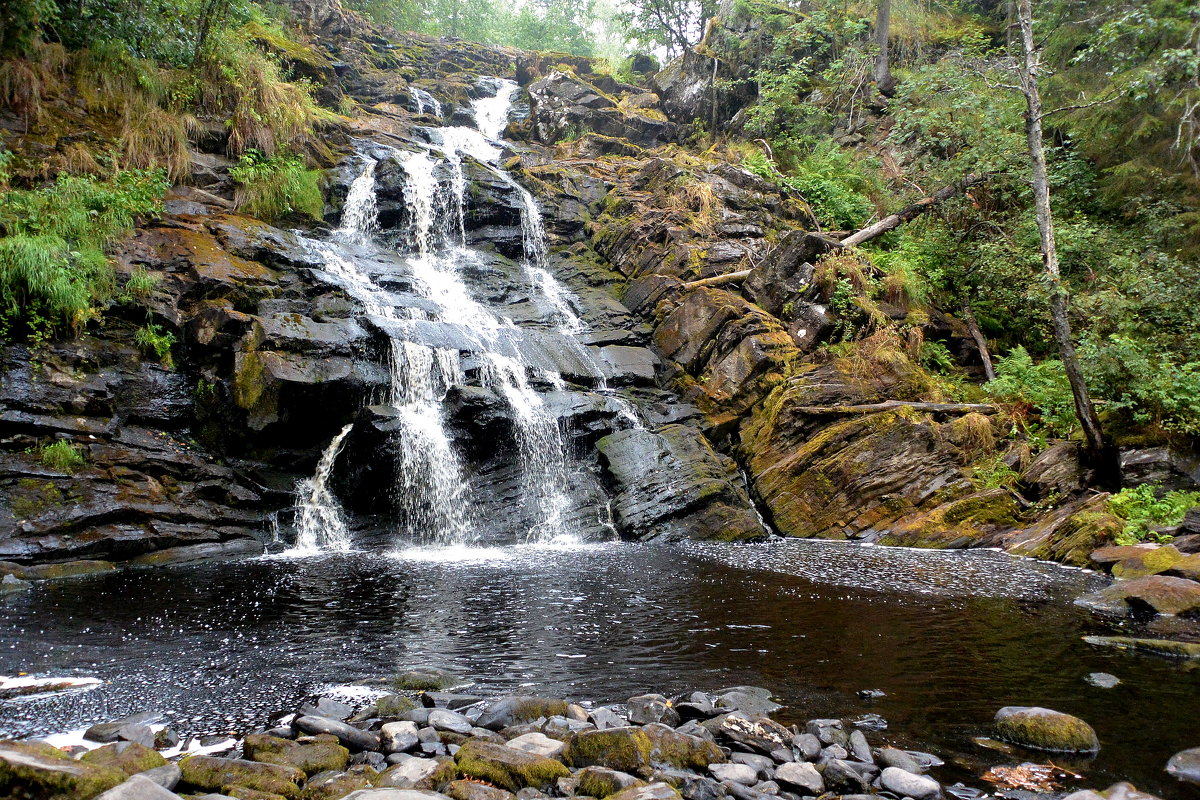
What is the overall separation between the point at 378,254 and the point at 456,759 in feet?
55.3

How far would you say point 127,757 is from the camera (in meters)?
3.62

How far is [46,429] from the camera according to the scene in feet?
34.4

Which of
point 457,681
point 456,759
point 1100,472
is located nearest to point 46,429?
A: point 457,681

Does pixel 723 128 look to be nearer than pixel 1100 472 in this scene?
No

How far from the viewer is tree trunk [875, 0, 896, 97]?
24516 millimetres

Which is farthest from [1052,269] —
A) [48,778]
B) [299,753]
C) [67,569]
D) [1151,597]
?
[67,569]

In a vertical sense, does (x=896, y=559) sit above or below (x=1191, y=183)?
below

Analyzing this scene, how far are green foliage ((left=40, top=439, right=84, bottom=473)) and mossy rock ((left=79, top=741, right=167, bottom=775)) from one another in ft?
28.2

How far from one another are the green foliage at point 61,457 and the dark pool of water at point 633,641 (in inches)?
83.4

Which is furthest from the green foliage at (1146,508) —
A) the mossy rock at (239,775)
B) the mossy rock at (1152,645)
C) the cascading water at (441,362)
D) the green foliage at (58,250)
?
the green foliage at (58,250)

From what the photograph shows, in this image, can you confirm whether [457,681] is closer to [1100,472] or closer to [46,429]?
[46,429]

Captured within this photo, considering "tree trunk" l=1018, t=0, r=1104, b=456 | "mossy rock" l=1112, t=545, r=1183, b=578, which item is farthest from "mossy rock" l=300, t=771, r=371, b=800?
"tree trunk" l=1018, t=0, r=1104, b=456

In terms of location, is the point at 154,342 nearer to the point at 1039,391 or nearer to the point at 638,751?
the point at 638,751

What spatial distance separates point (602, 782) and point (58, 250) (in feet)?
42.9
